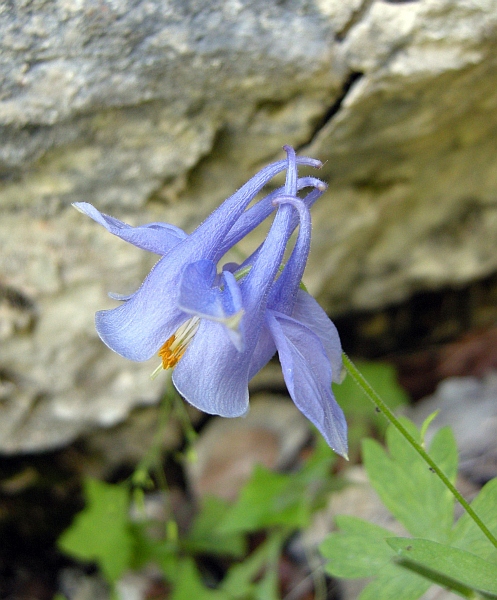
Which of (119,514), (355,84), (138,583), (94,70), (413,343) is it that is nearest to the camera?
(94,70)

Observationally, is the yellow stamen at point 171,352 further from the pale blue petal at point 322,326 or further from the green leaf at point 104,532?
the green leaf at point 104,532

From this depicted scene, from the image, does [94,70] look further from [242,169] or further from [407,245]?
[407,245]

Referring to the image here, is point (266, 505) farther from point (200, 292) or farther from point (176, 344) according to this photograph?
point (200, 292)

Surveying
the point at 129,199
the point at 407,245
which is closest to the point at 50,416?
the point at 129,199

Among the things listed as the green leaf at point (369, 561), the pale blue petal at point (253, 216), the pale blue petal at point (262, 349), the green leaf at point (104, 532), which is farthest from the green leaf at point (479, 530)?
the green leaf at point (104, 532)

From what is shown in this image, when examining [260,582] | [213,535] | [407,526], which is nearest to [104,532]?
[213,535]

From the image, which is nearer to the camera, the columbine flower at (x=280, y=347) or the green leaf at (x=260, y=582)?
the columbine flower at (x=280, y=347)
